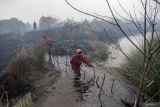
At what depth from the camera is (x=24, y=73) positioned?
11008mm

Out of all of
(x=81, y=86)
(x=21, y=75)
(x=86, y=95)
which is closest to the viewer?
(x=86, y=95)

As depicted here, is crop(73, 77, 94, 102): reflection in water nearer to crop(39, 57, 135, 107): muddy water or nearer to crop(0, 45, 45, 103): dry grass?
crop(39, 57, 135, 107): muddy water

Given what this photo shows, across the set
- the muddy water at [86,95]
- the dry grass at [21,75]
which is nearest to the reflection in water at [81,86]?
the muddy water at [86,95]

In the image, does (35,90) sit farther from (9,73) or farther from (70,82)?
(9,73)

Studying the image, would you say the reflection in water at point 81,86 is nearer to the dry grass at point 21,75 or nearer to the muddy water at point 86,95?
the muddy water at point 86,95

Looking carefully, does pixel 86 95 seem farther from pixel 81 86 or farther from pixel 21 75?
pixel 21 75

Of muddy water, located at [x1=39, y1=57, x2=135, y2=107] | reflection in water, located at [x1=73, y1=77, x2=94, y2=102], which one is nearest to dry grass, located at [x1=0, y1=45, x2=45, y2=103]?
muddy water, located at [x1=39, y1=57, x2=135, y2=107]

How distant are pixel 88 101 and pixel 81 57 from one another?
250 cm

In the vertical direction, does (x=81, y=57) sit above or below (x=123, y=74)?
above

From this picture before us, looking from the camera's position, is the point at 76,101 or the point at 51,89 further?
the point at 51,89

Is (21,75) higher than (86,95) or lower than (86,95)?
higher

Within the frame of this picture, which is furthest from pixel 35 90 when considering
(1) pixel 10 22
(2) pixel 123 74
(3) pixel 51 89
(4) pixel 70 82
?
(1) pixel 10 22

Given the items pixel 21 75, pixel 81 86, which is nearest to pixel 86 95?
pixel 81 86

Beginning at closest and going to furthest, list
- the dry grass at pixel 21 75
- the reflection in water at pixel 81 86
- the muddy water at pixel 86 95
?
the muddy water at pixel 86 95 < the reflection in water at pixel 81 86 < the dry grass at pixel 21 75
